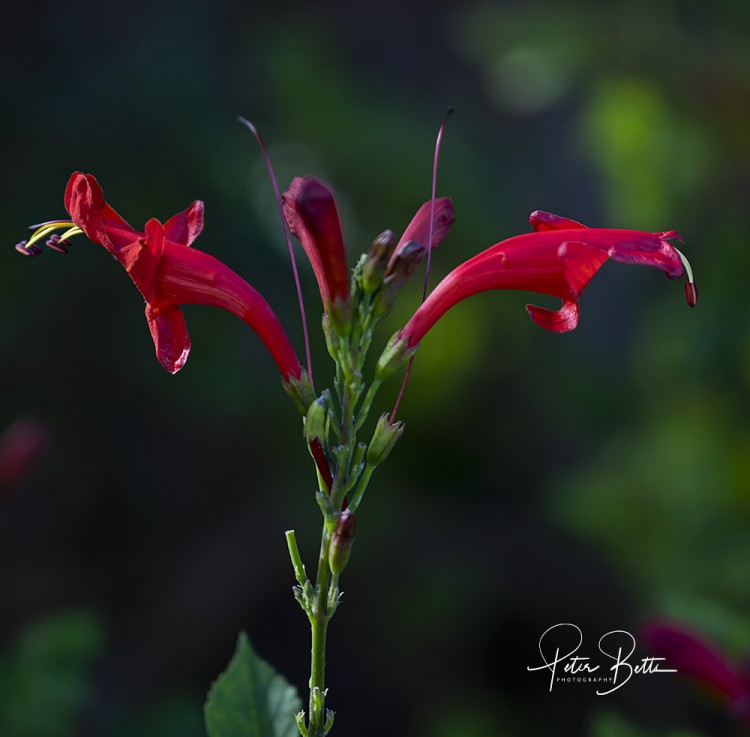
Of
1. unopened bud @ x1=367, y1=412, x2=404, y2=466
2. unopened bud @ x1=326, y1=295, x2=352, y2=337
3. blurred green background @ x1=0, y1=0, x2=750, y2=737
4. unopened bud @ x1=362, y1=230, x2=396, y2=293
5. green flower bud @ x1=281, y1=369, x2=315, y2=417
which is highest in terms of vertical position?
unopened bud @ x1=362, y1=230, x2=396, y2=293

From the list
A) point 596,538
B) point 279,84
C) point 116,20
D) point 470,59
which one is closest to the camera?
point 596,538

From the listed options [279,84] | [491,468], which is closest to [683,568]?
[491,468]

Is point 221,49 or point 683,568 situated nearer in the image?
point 683,568

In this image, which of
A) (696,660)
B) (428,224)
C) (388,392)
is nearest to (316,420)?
(428,224)

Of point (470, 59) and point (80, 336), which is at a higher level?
point (470, 59)

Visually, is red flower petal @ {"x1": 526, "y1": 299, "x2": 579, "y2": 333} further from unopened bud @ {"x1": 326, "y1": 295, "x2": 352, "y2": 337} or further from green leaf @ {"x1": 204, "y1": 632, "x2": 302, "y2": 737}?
green leaf @ {"x1": 204, "y1": 632, "x2": 302, "y2": 737}

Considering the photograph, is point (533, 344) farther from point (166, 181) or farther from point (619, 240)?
point (619, 240)

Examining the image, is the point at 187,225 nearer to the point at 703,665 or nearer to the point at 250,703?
the point at 250,703

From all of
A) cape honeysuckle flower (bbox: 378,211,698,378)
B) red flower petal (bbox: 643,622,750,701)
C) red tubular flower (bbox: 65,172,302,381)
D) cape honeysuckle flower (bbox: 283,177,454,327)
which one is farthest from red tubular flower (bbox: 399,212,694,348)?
red flower petal (bbox: 643,622,750,701)
